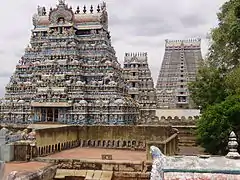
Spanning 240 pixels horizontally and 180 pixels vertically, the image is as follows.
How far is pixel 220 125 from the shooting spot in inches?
615

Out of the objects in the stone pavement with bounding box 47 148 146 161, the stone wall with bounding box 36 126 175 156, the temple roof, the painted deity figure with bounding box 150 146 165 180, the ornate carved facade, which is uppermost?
the temple roof

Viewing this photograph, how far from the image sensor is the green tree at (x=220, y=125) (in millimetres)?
15461

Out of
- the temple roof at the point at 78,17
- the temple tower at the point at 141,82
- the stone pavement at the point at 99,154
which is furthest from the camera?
the temple tower at the point at 141,82

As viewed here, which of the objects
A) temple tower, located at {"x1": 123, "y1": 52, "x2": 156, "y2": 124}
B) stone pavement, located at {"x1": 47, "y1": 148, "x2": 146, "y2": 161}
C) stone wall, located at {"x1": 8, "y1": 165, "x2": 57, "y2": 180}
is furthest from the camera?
temple tower, located at {"x1": 123, "y1": 52, "x2": 156, "y2": 124}

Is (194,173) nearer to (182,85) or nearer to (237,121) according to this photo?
(237,121)

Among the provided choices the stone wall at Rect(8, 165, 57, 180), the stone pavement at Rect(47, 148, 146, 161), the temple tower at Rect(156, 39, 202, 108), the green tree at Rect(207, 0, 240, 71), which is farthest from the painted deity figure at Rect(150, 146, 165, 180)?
the temple tower at Rect(156, 39, 202, 108)

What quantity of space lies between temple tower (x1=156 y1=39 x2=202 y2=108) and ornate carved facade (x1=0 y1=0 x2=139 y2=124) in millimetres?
18589

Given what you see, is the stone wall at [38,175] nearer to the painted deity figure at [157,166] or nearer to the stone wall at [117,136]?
the painted deity figure at [157,166]

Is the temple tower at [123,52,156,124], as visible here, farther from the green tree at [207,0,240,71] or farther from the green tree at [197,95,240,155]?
the green tree at [197,95,240,155]

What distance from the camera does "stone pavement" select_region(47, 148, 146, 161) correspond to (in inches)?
678

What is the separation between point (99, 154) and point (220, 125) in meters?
6.09

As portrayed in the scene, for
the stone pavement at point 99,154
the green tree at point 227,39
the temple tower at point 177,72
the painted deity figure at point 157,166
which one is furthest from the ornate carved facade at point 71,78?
the painted deity figure at point 157,166

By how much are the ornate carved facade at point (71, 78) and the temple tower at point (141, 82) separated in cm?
720

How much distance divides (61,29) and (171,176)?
34.1 meters
